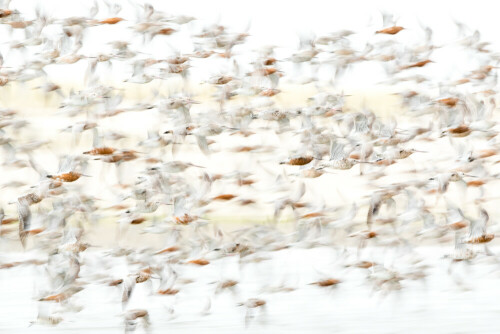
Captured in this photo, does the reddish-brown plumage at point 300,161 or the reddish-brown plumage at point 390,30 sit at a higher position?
the reddish-brown plumage at point 390,30

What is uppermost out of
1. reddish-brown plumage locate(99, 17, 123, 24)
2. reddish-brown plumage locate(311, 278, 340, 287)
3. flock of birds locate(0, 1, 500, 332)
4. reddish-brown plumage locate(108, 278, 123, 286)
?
reddish-brown plumage locate(99, 17, 123, 24)

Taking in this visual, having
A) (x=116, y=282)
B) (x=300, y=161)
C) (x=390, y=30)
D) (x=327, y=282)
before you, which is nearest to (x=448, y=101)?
(x=390, y=30)

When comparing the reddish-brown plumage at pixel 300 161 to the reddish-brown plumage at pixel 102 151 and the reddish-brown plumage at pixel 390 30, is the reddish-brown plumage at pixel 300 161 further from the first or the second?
the reddish-brown plumage at pixel 102 151

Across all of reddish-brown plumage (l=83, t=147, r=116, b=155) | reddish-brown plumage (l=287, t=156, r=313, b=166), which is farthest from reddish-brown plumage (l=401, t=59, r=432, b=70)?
reddish-brown plumage (l=83, t=147, r=116, b=155)

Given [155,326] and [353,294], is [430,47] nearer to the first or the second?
[353,294]

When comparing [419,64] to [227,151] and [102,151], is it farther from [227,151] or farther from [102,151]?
[102,151]

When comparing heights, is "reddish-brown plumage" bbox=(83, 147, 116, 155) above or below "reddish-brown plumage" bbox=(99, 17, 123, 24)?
below

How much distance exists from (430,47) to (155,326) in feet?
11.5

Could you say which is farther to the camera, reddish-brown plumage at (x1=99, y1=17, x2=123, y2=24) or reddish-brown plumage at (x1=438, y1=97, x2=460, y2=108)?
reddish-brown plumage at (x1=99, y1=17, x2=123, y2=24)

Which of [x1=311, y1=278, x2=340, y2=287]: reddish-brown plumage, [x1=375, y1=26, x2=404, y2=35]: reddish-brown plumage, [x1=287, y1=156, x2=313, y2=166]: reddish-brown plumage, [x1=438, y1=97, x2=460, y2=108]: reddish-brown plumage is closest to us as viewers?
[x1=287, y1=156, x2=313, y2=166]: reddish-brown plumage

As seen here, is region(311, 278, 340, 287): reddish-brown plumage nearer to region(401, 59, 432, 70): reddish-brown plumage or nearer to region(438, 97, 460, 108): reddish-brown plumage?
region(438, 97, 460, 108): reddish-brown plumage

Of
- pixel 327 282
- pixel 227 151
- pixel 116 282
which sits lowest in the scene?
pixel 327 282

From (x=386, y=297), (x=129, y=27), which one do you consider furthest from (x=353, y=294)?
(x=129, y=27)

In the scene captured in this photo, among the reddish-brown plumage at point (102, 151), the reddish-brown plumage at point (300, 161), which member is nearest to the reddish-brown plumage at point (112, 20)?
the reddish-brown plumage at point (102, 151)
